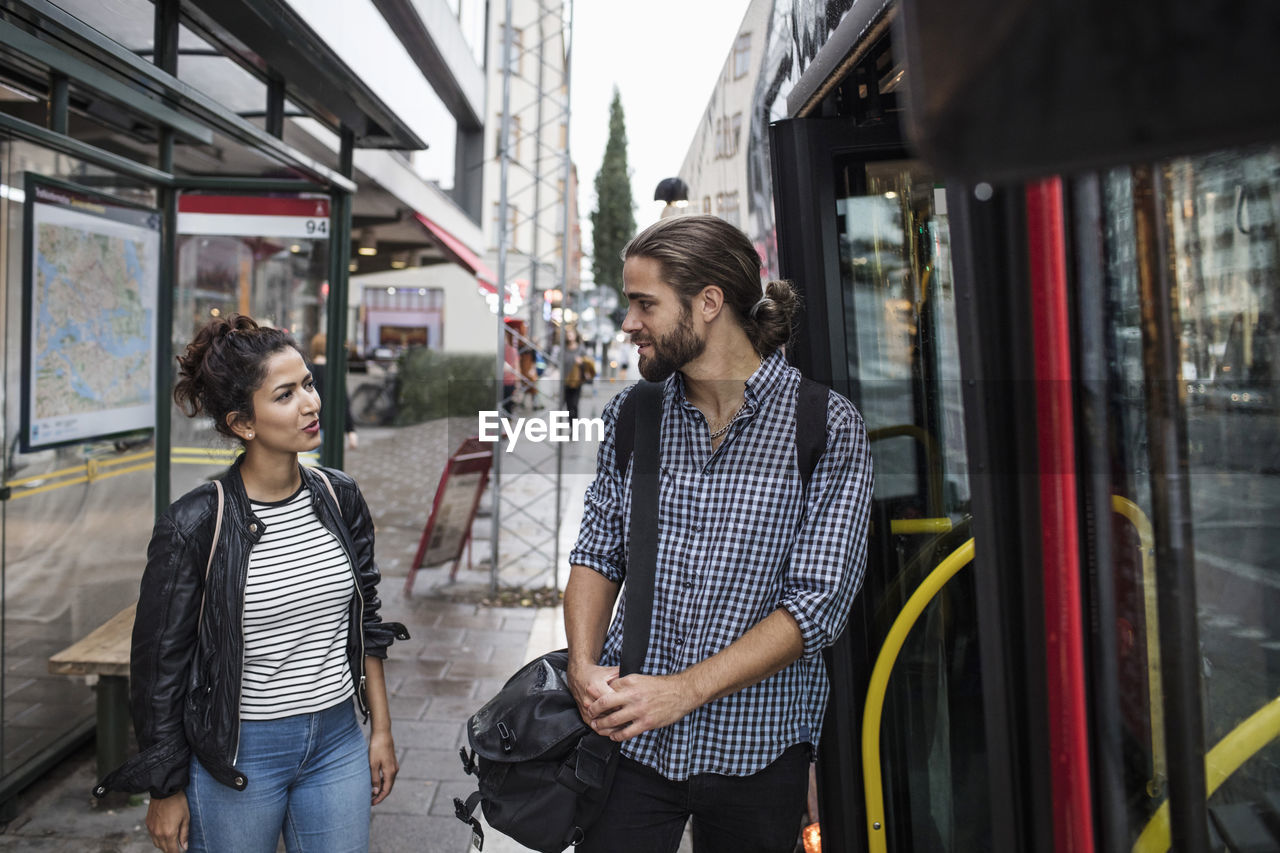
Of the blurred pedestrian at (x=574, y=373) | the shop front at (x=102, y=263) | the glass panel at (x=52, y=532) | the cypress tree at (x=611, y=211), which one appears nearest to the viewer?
the shop front at (x=102, y=263)

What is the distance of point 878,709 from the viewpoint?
2.24 meters

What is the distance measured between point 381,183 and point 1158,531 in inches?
407

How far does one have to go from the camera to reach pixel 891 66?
6.93 feet

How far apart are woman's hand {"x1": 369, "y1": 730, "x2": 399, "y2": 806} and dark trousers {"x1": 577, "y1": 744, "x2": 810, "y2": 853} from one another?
0.75m

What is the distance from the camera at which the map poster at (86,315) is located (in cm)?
364

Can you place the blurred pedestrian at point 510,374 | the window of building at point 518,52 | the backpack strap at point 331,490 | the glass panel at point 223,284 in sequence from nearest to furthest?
the backpack strap at point 331,490
the glass panel at point 223,284
the window of building at point 518,52
the blurred pedestrian at point 510,374

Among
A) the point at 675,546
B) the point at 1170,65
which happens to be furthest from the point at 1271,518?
the point at 675,546

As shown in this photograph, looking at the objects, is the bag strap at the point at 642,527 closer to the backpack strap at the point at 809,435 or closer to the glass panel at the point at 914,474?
the backpack strap at the point at 809,435

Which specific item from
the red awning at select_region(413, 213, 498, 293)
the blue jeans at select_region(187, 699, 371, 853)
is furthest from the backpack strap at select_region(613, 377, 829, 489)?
the red awning at select_region(413, 213, 498, 293)

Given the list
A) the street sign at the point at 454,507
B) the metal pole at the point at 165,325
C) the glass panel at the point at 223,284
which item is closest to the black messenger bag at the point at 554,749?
the metal pole at the point at 165,325

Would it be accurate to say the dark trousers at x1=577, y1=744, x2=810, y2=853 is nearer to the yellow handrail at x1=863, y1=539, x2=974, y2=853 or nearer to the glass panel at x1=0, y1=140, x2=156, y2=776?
the yellow handrail at x1=863, y1=539, x2=974, y2=853

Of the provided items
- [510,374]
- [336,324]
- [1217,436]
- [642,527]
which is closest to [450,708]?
[336,324]

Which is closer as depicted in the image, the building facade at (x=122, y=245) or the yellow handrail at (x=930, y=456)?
the yellow handrail at (x=930, y=456)

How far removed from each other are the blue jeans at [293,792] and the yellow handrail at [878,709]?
121 cm
